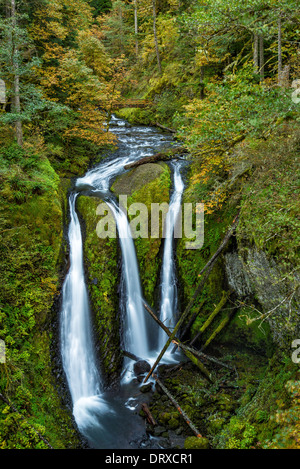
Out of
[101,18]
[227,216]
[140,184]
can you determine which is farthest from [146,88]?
[227,216]

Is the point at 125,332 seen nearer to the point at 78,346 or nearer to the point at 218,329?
the point at 78,346

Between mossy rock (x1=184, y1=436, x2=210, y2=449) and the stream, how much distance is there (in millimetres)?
713

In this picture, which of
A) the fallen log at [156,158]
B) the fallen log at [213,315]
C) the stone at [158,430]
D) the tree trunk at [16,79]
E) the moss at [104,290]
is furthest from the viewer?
the fallen log at [156,158]

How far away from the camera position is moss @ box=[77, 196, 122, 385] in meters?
8.14

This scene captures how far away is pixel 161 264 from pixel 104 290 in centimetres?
232

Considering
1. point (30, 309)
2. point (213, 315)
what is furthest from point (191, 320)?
point (30, 309)

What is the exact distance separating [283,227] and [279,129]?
242 cm

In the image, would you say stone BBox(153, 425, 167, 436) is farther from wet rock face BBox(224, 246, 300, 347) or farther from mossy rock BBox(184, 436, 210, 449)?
wet rock face BBox(224, 246, 300, 347)

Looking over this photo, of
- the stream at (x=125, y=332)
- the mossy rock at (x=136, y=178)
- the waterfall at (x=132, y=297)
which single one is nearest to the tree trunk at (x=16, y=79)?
the stream at (x=125, y=332)

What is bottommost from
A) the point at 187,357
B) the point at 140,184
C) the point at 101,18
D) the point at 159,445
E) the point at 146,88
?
the point at 159,445

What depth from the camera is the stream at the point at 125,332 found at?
21.9 feet

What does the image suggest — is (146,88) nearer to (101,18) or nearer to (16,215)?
(101,18)

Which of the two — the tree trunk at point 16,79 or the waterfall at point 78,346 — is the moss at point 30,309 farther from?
the tree trunk at point 16,79
